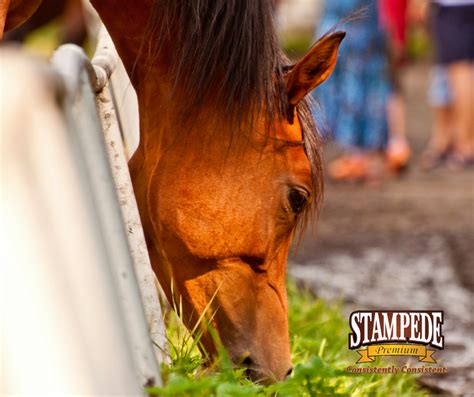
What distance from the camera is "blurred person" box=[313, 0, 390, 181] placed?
25.3 feet

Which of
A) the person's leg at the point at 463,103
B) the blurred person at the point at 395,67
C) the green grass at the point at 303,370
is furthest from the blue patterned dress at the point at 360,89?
the green grass at the point at 303,370

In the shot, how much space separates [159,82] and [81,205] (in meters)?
1.29

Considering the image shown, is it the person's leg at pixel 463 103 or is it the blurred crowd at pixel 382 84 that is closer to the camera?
the blurred crowd at pixel 382 84

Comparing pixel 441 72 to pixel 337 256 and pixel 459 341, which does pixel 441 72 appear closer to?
pixel 337 256

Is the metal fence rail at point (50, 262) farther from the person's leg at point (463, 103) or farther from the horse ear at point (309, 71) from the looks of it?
the person's leg at point (463, 103)

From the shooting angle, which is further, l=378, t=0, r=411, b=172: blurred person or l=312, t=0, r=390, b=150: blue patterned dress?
l=378, t=0, r=411, b=172: blurred person

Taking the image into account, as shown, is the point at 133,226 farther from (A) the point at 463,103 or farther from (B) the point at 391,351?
(A) the point at 463,103

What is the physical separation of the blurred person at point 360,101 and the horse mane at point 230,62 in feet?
16.7

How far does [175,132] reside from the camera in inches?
102

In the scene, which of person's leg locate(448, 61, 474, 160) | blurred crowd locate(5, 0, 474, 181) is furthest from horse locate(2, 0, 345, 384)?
person's leg locate(448, 61, 474, 160)

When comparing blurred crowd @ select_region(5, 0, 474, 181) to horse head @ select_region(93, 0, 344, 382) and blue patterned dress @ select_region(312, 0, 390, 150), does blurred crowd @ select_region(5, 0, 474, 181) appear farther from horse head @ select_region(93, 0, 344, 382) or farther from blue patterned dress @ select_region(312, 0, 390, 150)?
horse head @ select_region(93, 0, 344, 382)

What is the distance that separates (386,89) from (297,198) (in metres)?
5.49

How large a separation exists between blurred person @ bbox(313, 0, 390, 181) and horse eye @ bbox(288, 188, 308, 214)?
5.22m

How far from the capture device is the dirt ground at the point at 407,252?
4.40 meters
